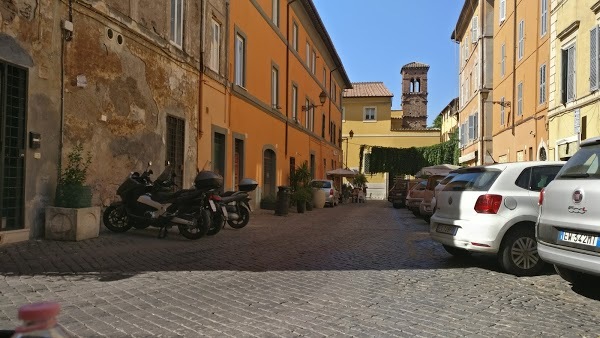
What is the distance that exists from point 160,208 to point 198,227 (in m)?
0.78

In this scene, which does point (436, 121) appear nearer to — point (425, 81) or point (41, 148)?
point (425, 81)

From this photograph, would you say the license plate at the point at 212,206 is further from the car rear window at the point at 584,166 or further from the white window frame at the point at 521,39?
the white window frame at the point at 521,39

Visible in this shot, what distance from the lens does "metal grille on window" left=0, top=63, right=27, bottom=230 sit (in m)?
7.34

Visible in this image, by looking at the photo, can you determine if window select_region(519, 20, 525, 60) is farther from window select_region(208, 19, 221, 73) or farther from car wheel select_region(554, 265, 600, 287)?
car wheel select_region(554, 265, 600, 287)

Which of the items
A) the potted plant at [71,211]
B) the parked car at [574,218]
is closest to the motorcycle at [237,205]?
the potted plant at [71,211]

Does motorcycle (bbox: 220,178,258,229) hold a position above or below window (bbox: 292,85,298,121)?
below

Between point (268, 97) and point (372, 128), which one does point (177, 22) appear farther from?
point (372, 128)

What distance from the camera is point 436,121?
78.9 metres

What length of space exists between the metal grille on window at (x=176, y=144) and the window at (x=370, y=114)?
1875 inches

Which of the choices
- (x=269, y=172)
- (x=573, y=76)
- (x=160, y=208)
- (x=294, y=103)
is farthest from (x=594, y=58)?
(x=294, y=103)

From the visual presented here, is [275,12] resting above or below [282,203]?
above

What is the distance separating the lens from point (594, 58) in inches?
573

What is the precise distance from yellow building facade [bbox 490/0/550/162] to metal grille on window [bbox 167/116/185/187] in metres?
13.6

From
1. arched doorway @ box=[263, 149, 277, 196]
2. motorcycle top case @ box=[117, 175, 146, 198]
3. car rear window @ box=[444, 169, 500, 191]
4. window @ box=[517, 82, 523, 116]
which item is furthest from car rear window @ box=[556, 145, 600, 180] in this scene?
window @ box=[517, 82, 523, 116]
